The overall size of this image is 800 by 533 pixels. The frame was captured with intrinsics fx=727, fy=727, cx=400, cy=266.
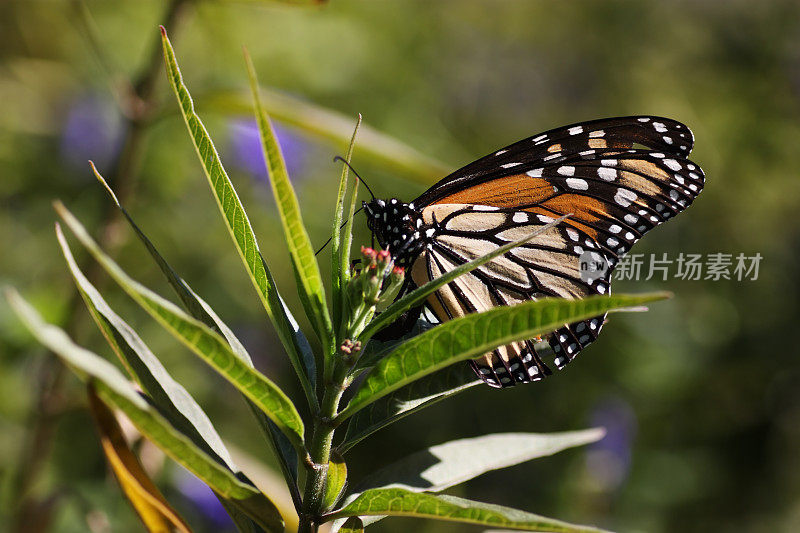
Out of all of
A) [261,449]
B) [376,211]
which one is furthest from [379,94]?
[376,211]

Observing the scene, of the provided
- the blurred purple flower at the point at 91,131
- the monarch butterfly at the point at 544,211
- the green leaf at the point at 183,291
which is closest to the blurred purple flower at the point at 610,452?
the monarch butterfly at the point at 544,211

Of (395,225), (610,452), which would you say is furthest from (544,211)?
(610,452)

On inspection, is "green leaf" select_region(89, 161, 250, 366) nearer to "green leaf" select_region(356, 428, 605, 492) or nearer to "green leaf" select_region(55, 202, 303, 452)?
"green leaf" select_region(55, 202, 303, 452)

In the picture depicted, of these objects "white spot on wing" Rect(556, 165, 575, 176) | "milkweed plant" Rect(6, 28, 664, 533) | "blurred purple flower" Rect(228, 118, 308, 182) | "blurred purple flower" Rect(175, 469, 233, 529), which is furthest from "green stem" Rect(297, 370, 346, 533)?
"blurred purple flower" Rect(228, 118, 308, 182)

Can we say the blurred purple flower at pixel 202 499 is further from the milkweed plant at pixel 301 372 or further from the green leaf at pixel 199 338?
the green leaf at pixel 199 338

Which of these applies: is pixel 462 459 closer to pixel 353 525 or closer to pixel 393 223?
pixel 353 525
